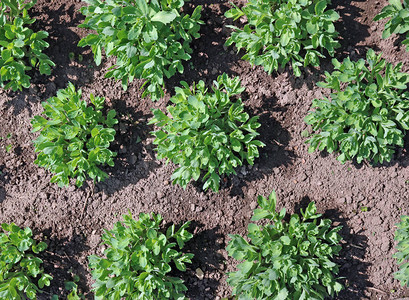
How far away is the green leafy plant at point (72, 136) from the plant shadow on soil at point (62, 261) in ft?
2.51

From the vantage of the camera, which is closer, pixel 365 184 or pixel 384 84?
pixel 384 84

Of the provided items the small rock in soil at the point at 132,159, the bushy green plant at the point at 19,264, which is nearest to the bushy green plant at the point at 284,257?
the small rock in soil at the point at 132,159

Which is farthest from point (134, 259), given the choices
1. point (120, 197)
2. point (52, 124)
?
point (52, 124)

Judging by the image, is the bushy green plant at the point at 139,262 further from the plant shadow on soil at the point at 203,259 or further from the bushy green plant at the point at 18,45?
the bushy green plant at the point at 18,45

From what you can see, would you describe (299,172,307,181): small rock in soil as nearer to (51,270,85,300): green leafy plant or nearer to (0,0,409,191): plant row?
(0,0,409,191): plant row

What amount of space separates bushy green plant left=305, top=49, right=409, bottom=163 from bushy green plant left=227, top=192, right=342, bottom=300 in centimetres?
76

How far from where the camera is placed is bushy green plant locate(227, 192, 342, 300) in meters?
3.94

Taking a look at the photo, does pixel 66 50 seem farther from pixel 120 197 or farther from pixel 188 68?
pixel 120 197

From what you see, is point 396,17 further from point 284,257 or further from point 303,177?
point 284,257

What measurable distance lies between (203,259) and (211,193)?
76 centimetres

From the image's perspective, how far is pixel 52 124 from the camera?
164 inches

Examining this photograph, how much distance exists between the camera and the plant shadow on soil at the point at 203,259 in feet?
14.6

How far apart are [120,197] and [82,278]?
1076 millimetres

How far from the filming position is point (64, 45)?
4.50m
